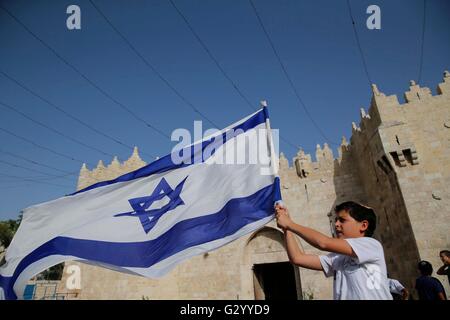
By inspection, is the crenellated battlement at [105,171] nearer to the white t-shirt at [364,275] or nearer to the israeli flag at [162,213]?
the israeli flag at [162,213]

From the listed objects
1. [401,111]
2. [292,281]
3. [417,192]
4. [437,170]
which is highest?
[401,111]

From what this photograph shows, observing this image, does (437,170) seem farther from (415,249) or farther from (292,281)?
(292,281)

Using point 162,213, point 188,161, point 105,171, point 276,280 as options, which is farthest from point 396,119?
point 105,171

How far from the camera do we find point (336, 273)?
197 cm

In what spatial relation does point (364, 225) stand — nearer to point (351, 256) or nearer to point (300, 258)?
point (351, 256)

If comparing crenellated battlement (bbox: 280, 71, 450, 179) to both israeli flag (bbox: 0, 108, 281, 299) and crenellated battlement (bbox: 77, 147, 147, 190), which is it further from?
crenellated battlement (bbox: 77, 147, 147, 190)

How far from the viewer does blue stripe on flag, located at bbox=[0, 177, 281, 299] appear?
3.01 metres

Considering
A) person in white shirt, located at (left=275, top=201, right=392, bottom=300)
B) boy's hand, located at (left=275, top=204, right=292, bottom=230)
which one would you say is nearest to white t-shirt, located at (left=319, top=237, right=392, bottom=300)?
person in white shirt, located at (left=275, top=201, right=392, bottom=300)

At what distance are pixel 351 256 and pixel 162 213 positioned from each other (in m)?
2.29

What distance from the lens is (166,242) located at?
314cm

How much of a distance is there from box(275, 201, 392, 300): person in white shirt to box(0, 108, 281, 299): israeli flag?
85 cm
